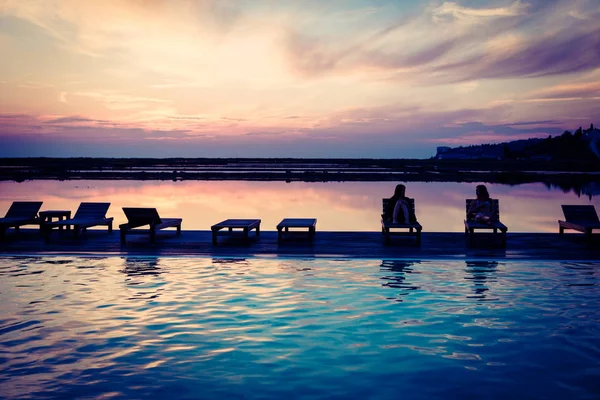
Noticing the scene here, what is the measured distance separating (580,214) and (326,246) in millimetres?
6940

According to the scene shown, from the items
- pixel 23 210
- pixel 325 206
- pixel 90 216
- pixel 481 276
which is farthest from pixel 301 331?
pixel 325 206

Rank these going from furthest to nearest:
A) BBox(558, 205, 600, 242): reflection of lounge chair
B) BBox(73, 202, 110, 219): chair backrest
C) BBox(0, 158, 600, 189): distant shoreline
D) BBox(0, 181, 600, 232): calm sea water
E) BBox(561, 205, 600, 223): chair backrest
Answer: BBox(0, 158, 600, 189): distant shoreline
BBox(0, 181, 600, 232): calm sea water
BBox(73, 202, 110, 219): chair backrest
BBox(561, 205, 600, 223): chair backrest
BBox(558, 205, 600, 242): reflection of lounge chair

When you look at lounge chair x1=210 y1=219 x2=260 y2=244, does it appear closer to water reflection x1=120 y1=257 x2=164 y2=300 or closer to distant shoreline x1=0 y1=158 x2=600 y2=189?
water reflection x1=120 y1=257 x2=164 y2=300

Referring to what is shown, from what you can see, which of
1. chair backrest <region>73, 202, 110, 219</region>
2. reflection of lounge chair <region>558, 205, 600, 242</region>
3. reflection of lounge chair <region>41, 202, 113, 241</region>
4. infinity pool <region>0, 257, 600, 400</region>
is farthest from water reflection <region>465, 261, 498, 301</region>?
chair backrest <region>73, 202, 110, 219</region>

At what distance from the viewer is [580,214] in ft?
51.2

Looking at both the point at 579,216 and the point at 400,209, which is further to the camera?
the point at 579,216

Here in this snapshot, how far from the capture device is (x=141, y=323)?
8.24 metres

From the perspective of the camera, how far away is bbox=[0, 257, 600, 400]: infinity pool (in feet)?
20.3

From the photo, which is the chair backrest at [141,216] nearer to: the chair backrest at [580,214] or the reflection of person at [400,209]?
the reflection of person at [400,209]

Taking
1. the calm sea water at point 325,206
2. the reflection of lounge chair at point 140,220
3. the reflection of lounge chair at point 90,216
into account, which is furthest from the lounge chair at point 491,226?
the reflection of lounge chair at point 90,216

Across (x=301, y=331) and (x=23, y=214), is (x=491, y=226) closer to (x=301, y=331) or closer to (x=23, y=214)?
(x=301, y=331)

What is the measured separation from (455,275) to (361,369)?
5192 millimetres

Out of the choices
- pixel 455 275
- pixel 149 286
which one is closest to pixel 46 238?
pixel 149 286

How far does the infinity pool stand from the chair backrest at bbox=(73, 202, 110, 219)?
14.9 ft
